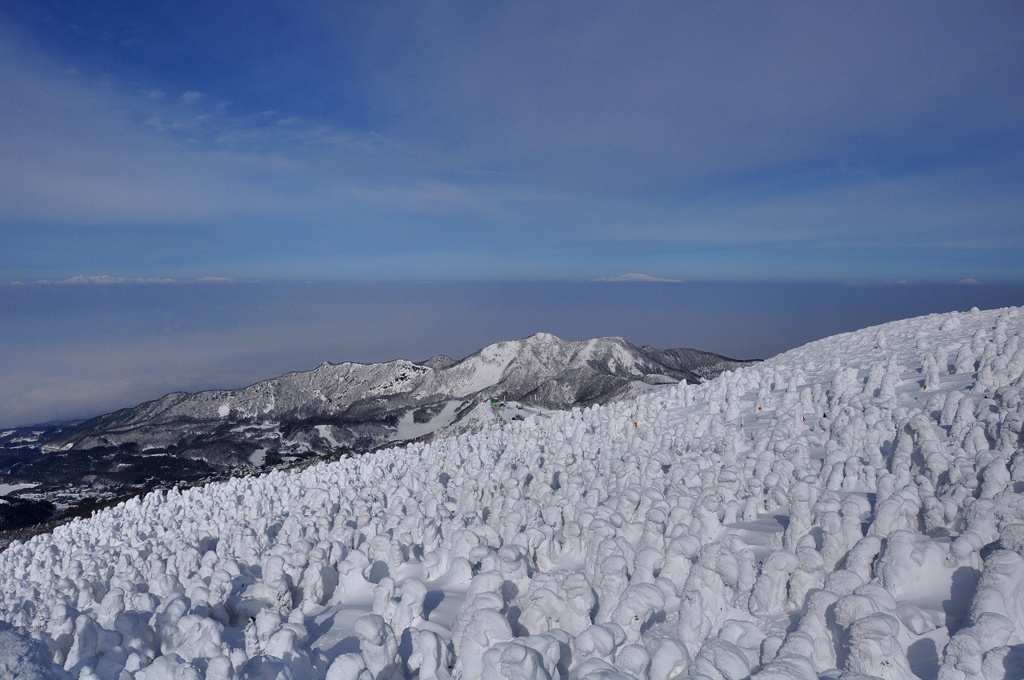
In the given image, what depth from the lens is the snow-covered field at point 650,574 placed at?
6469mm

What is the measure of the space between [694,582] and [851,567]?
2475mm

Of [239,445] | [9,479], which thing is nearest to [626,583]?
[239,445]

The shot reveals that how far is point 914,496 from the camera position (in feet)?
32.7

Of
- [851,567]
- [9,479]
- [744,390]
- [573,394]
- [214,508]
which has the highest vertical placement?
[851,567]

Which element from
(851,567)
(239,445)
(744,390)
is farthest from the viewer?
(239,445)

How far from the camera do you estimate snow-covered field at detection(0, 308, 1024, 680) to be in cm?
647

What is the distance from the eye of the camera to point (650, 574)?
9266mm

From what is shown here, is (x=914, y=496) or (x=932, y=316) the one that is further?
(x=932, y=316)

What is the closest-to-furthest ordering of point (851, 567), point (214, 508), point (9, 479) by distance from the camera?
point (851, 567)
point (214, 508)
point (9, 479)

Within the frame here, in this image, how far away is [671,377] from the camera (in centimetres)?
16938

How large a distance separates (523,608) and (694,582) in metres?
2.88

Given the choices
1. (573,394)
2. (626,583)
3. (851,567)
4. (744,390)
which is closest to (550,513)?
(626,583)

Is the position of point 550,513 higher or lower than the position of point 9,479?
higher

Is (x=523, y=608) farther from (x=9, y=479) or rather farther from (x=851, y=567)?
(x=9, y=479)
